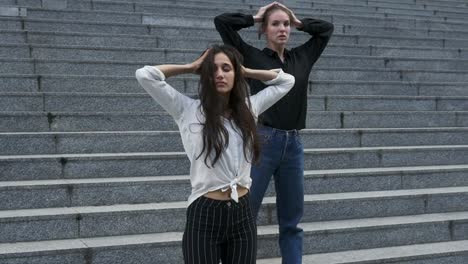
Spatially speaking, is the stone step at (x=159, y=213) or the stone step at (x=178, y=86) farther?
the stone step at (x=178, y=86)

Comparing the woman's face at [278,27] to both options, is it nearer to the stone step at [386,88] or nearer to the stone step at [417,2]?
the stone step at [386,88]

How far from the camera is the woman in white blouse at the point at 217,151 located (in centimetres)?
332

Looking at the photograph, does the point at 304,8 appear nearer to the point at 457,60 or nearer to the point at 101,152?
the point at 457,60

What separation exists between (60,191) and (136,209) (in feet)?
1.91

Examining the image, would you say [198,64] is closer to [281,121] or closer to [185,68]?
[185,68]

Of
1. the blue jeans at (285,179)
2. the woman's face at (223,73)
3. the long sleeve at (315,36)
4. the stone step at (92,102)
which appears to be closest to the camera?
the woman's face at (223,73)

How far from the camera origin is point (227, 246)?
3.37 m

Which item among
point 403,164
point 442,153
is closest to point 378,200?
point 403,164

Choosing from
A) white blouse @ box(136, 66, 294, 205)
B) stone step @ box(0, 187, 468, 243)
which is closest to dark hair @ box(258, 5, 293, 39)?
white blouse @ box(136, 66, 294, 205)

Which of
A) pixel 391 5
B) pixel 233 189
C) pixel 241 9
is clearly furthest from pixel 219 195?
pixel 391 5

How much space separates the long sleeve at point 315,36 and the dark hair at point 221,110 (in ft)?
4.32

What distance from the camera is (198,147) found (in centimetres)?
338

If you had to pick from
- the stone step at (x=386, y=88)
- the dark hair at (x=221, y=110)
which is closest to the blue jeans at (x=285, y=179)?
the dark hair at (x=221, y=110)

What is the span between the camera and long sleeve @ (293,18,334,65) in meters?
4.74
